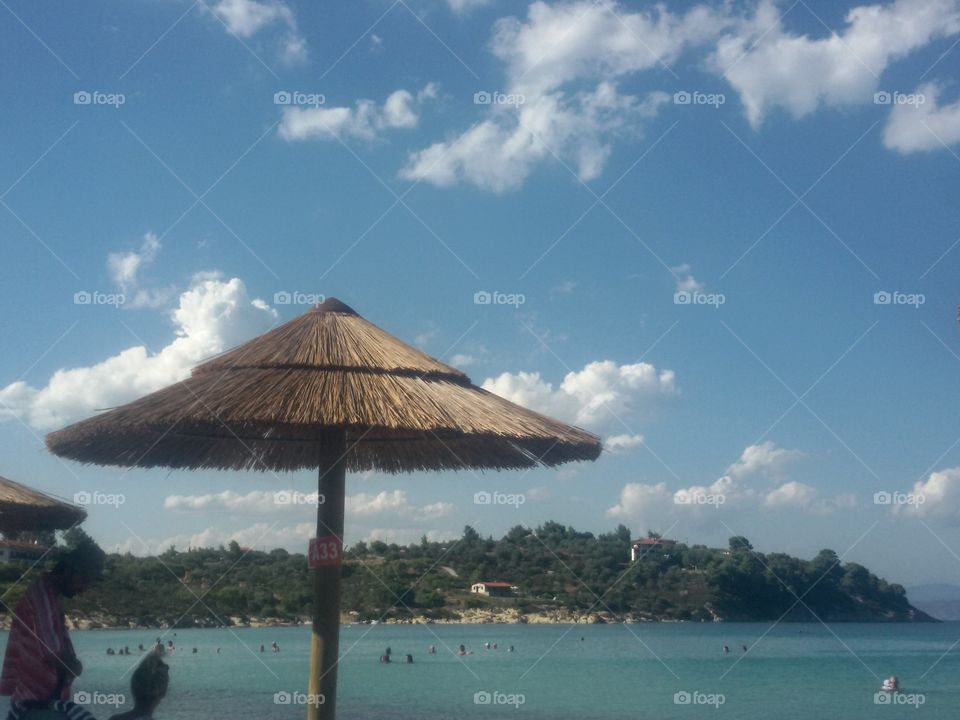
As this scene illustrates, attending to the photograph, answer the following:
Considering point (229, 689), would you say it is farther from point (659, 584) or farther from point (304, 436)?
point (659, 584)

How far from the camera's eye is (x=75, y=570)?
3.47 m

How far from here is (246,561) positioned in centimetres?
2955

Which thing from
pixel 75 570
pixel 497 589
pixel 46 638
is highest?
pixel 75 570

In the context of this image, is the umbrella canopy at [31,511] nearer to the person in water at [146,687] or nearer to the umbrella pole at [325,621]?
the umbrella pole at [325,621]

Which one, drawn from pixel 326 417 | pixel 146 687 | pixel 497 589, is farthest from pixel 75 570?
pixel 497 589

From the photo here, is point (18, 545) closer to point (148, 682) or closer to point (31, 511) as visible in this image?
point (31, 511)

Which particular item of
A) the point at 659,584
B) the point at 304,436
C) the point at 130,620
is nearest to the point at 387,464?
the point at 304,436

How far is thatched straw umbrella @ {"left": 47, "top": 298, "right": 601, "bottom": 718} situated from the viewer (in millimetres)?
3973

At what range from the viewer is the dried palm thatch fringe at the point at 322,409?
13.0 feet

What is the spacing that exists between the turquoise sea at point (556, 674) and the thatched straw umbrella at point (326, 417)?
1.86 m

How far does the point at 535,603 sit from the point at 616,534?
6.20 metres

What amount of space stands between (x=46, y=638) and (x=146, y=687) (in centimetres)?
70

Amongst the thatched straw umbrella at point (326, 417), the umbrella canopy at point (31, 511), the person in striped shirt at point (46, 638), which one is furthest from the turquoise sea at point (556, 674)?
the person in striped shirt at point (46, 638)

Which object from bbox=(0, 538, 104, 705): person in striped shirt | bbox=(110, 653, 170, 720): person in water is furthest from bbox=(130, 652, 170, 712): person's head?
bbox=(0, 538, 104, 705): person in striped shirt
